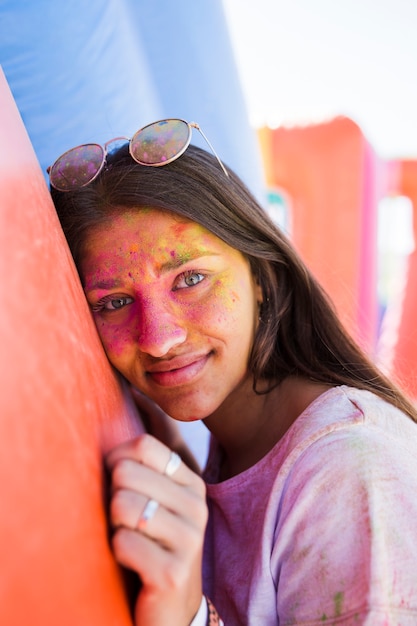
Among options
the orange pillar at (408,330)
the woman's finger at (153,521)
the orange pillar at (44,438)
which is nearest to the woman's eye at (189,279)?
the orange pillar at (44,438)

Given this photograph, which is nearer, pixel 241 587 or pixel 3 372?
pixel 3 372

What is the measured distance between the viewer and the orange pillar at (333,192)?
322cm

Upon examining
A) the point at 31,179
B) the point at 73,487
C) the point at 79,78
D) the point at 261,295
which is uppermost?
the point at 79,78

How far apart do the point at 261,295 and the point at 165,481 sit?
652 millimetres

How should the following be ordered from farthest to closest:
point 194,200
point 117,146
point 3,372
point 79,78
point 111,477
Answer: point 79,78
point 117,146
point 194,200
point 111,477
point 3,372

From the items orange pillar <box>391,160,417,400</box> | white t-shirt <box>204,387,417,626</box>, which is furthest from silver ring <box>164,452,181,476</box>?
orange pillar <box>391,160,417,400</box>

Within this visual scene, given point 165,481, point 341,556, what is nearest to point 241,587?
point 341,556

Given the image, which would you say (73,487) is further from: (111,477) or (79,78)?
(79,78)

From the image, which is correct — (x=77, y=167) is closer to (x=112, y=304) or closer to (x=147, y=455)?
(x=112, y=304)

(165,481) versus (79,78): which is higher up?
(79,78)

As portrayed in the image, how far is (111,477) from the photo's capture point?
0.55 metres

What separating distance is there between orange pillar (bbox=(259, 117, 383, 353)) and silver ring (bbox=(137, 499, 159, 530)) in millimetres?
2627

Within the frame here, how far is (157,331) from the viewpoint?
92cm

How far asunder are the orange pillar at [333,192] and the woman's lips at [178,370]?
2149mm
